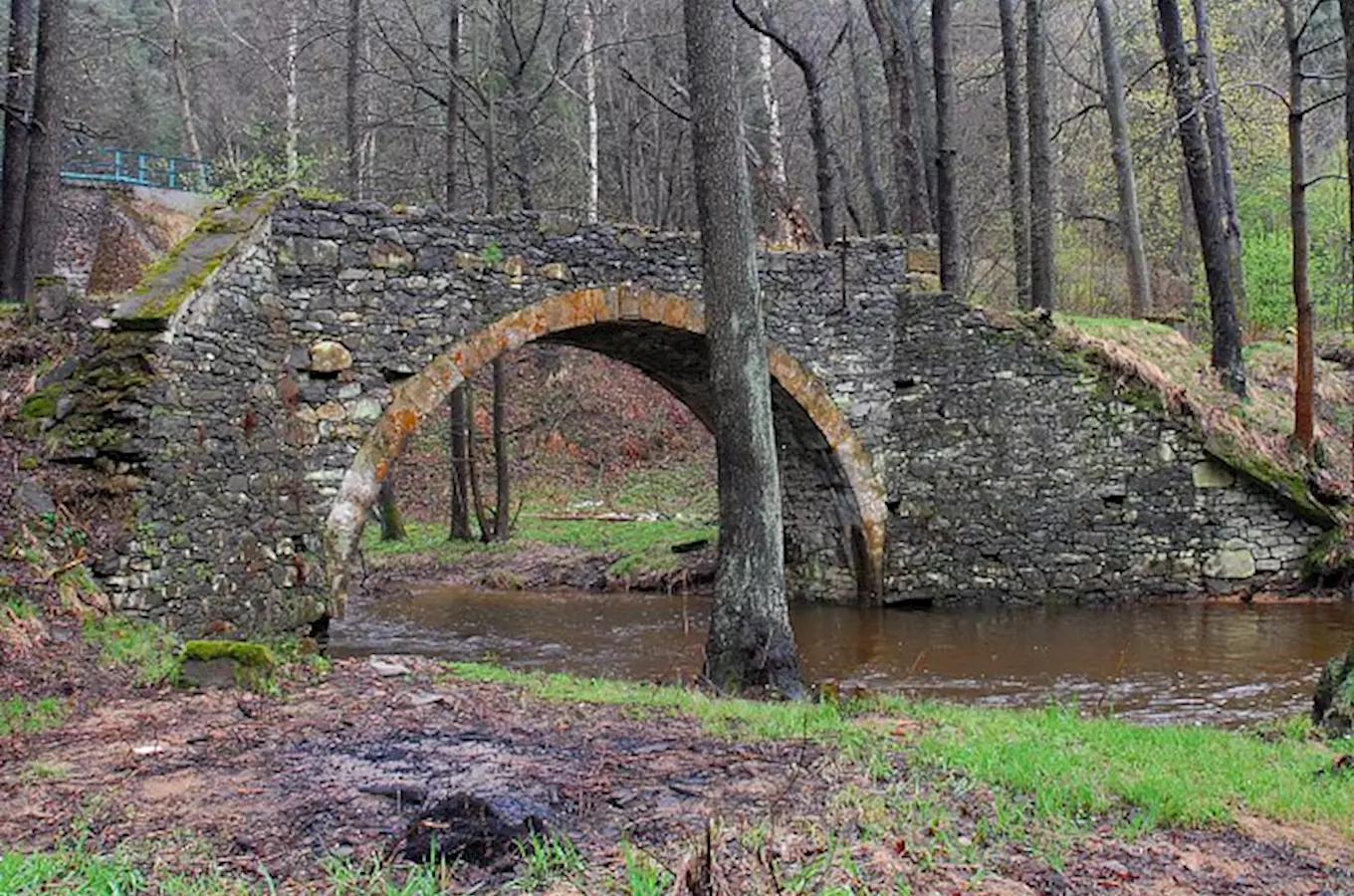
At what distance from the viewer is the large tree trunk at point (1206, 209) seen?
12.8m

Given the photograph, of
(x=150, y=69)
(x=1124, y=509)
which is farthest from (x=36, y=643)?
(x=150, y=69)

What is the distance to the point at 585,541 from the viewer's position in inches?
664

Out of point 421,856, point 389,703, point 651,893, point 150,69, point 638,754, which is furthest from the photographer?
point 150,69

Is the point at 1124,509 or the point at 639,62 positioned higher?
the point at 639,62

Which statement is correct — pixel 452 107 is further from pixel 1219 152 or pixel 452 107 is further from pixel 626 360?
pixel 1219 152

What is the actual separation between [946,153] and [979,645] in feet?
21.2

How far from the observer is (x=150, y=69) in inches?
962

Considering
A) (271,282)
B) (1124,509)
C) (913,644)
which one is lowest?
(913,644)

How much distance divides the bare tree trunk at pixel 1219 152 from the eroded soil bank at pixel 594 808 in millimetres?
11801

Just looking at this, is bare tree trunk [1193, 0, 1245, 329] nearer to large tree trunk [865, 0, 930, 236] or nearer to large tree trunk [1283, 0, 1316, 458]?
large tree trunk [1283, 0, 1316, 458]

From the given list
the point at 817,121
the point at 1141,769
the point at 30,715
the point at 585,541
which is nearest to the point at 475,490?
the point at 585,541

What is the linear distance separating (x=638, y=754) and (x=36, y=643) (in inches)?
140

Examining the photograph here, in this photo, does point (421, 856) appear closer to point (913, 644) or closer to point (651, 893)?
point (651, 893)

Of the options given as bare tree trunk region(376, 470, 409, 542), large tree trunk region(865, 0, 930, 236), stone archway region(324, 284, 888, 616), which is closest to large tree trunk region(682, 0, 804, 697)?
stone archway region(324, 284, 888, 616)
